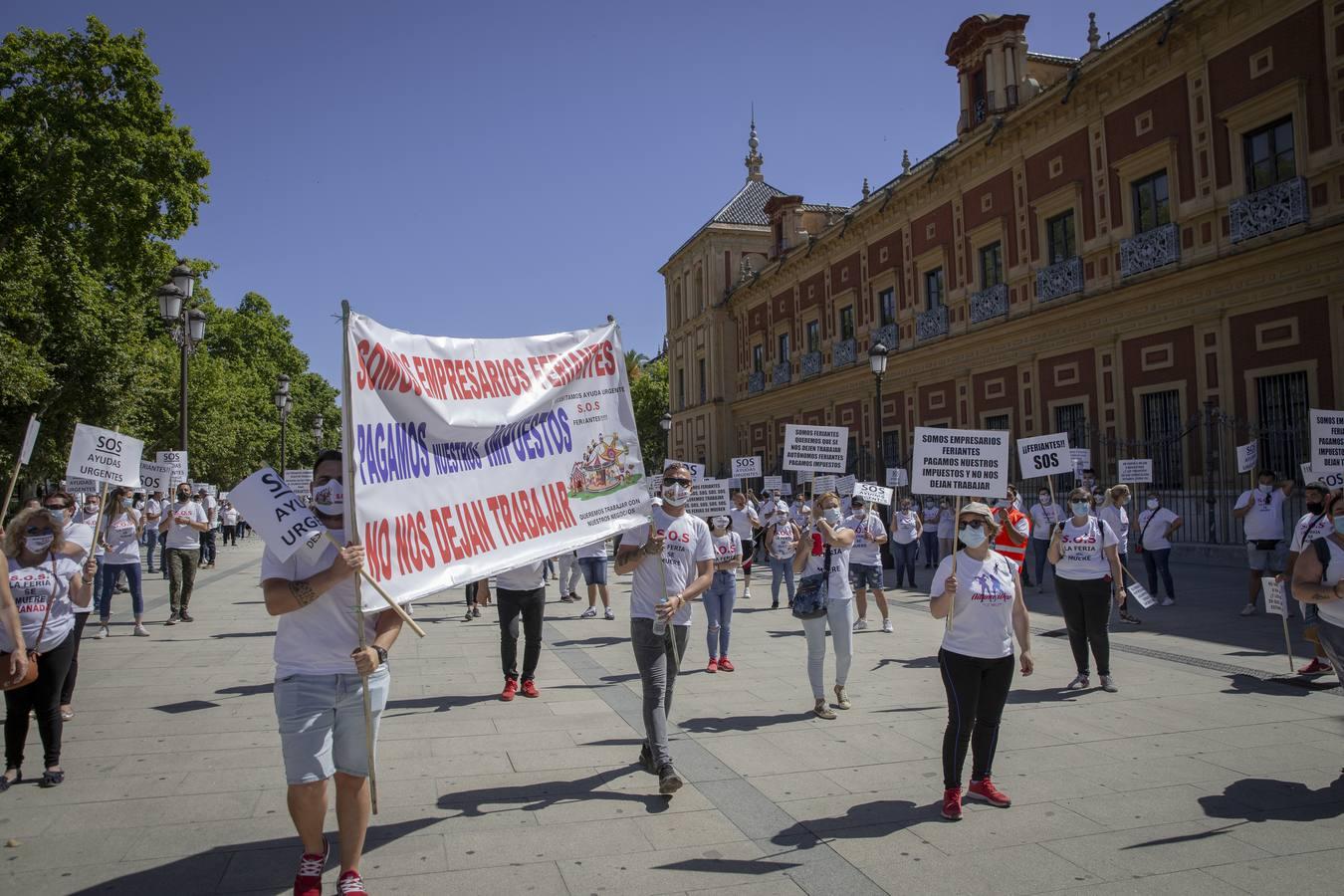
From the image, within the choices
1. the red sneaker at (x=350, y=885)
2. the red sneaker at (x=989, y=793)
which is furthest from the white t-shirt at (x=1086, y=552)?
the red sneaker at (x=350, y=885)

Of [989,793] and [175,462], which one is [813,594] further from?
[175,462]

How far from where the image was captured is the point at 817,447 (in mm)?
13727

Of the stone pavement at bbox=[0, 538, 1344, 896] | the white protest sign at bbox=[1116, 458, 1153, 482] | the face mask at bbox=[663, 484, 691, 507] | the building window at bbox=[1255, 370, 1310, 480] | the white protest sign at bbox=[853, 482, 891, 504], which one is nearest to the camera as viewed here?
Result: the stone pavement at bbox=[0, 538, 1344, 896]

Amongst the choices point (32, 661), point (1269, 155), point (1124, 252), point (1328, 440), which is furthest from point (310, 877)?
point (1124, 252)

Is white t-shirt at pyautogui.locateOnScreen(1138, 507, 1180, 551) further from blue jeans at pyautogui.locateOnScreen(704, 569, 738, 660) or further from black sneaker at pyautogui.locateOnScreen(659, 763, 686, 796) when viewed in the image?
black sneaker at pyautogui.locateOnScreen(659, 763, 686, 796)

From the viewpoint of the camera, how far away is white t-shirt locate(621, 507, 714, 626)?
593 cm

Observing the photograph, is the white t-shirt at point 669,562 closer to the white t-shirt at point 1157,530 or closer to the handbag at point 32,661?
the handbag at point 32,661

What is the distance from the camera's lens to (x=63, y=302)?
2431cm

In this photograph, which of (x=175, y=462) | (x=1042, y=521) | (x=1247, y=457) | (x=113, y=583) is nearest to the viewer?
(x=113, y=583)

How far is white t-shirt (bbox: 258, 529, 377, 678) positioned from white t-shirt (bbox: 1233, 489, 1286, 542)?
39.9 ft

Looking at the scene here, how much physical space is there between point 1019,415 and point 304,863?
951 inches

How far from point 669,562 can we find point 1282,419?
55.1ft

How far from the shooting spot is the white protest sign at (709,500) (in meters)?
12.1

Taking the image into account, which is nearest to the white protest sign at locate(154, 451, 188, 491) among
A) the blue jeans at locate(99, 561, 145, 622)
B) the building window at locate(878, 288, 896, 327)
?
the blue jeans at locate(99, 561, 145, 622)
